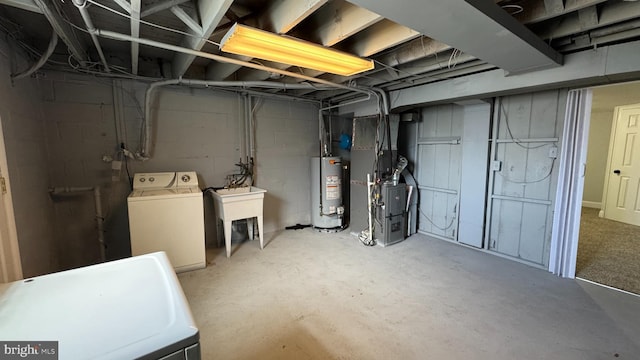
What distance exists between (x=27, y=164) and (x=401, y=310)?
Result: 3280mm

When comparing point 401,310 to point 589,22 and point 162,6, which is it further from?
point 162,6

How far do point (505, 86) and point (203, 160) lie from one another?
11.8 feet

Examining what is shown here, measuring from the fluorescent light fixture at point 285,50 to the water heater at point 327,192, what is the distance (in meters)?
1.94

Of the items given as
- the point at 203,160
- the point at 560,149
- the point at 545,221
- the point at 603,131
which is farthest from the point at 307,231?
the point at 603,131

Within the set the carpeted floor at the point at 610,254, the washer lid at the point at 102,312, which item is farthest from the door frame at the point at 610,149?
the washer lid at the point at 102,312

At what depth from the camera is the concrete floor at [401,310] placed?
5.98 ft

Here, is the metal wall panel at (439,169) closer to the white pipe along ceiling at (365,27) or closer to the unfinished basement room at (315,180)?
the unfinished basement room at (315,180)

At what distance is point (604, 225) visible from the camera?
177 inches

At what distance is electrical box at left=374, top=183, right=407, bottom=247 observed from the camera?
3709 millimetres

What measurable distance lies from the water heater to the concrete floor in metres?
1.05

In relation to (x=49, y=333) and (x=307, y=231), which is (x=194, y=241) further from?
(x=49, y=333)

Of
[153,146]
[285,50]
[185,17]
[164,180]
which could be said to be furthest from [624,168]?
[153,146]

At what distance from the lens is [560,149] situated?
9.35 feet

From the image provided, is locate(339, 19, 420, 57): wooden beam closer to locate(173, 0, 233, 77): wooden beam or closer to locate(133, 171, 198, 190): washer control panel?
locate(173, 0, 233, 77): wooden beam
